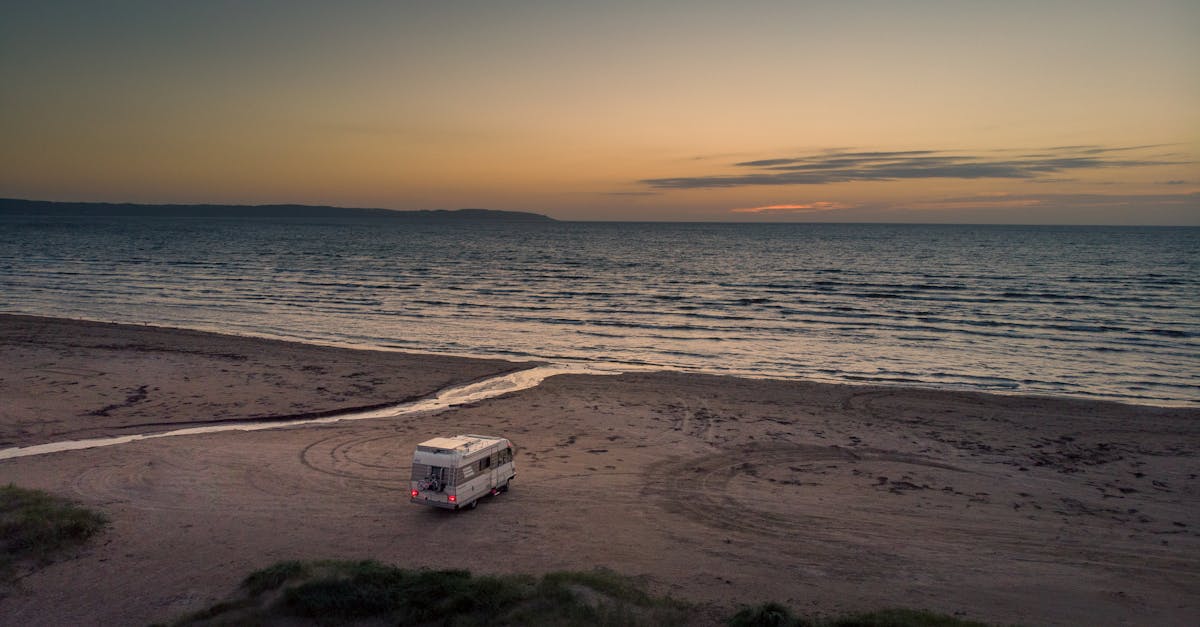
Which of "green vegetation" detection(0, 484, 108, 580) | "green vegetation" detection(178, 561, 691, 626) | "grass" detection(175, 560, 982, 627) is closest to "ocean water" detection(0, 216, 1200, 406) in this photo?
"grass" detection(175, 560, 982, 627)

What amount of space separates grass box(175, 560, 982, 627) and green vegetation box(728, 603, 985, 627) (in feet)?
0.05

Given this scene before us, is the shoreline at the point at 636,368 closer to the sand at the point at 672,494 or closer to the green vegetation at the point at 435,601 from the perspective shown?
the sand at the point at 672,494

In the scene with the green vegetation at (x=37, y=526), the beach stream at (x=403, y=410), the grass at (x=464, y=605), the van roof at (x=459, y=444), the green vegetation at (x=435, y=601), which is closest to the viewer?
the grass at (x=464, y=605)

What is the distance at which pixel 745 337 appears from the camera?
4444cm

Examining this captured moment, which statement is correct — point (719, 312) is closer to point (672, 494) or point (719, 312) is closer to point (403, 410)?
point (403, 410)

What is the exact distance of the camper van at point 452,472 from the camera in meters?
Result: 16.5

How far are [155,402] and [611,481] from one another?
18.8m

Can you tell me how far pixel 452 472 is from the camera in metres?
16.4

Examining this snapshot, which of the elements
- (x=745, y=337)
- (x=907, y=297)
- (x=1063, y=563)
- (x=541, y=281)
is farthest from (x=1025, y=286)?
(x=1063, y=563)

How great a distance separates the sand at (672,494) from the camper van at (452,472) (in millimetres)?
549

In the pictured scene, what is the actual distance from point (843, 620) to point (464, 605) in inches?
246

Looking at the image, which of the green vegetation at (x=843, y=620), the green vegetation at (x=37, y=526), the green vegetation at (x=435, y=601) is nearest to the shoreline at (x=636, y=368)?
the green vegetation at (x=843, y=620)

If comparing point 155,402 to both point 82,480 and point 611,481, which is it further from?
point 611,481

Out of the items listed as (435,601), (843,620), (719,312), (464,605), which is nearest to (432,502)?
(435,601)
